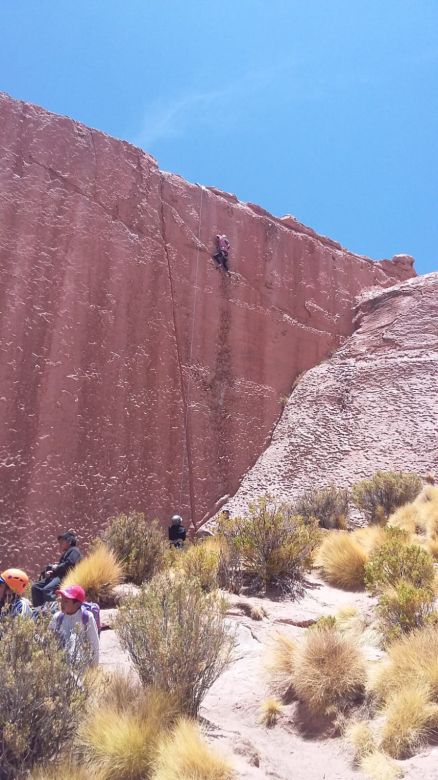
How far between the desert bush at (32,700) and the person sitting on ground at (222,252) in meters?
→ 15.0

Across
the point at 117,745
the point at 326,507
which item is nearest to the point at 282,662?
the point at 117,745

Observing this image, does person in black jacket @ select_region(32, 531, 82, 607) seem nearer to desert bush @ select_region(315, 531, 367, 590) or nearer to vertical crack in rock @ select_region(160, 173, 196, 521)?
desert bush @ select_region(315, 531, 367, 590)

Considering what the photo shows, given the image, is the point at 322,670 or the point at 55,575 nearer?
the point at 322,670

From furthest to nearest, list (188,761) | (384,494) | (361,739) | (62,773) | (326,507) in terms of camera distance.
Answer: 1. (326,507)
2. (384,494)
3. (361,739)
4. (188,761)
5. (62,773)

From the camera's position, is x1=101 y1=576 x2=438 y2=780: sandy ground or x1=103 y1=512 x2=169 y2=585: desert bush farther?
x1=103 y1=512 x2=169 y2=585: desert bush

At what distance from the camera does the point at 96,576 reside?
754 centimetres

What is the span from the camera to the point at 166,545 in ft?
31.2

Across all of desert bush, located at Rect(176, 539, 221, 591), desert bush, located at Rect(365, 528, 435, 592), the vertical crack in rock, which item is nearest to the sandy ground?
desert bush, located at Rect(365, 528, 435, 592)

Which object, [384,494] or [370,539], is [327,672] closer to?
[370,539]

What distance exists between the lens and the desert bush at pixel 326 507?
12.7m

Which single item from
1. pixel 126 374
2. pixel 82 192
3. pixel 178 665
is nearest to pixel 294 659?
pixel 178 665

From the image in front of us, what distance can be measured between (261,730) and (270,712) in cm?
18

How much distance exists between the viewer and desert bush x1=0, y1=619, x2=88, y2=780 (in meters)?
3.50

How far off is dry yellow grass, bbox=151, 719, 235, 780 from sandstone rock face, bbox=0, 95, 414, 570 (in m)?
8.69
